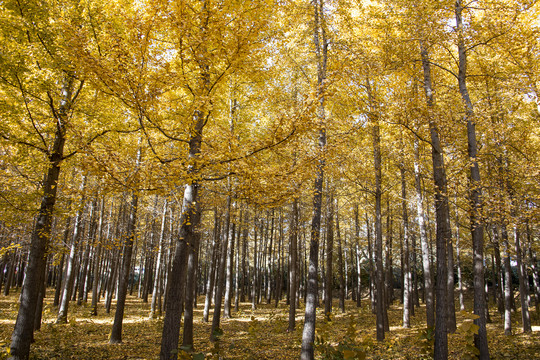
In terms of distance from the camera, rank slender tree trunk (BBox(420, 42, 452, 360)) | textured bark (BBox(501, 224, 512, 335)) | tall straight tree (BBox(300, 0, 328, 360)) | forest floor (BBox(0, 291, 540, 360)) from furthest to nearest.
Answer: textured bark (BBox(501, 224, 512, 335)) → forest floor (BBox(0, 291, 540, 360)) → tall straight tree (BBox(300, 0, 328, 360)) → slender tree trunk (BBox(420, 42, 452, 360))

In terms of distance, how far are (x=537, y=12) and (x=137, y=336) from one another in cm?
1468

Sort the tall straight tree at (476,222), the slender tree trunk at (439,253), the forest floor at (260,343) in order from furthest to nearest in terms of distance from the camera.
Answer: the forest floor at (260,343) < the tall straight tree at (476,222) < the slender tree trunk at (439,253)

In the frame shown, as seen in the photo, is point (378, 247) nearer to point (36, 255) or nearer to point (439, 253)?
point (439, 253)

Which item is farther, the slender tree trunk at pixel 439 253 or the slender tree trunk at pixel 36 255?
the slender tree trunk at pixel 439 253

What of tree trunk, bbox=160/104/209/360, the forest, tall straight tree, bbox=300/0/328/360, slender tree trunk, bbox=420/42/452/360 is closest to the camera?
the forest

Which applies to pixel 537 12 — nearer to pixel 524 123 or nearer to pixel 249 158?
pixel 524 123

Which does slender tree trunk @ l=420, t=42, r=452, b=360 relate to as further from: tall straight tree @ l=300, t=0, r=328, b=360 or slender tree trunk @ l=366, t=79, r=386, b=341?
tall straight tree @ l=300, t=0, r=328, b=360

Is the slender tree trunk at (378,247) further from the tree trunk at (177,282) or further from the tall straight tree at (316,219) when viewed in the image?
the tree trunk at (177,282)

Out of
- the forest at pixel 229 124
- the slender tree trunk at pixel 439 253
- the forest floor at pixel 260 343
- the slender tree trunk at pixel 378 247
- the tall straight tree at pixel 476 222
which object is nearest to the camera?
the forest at pixel 229 124

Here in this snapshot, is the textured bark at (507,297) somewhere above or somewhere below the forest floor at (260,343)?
above

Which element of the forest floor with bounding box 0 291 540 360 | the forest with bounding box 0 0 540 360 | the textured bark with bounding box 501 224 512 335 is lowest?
the forest floor with bounding box 0 291 540 360

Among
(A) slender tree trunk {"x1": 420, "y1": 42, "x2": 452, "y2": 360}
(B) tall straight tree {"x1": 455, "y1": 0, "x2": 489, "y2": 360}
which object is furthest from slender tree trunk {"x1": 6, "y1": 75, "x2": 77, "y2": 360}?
(B) tall straight tree {"x1": 455, "y1": 0, "x2": 489, "y2": 360}

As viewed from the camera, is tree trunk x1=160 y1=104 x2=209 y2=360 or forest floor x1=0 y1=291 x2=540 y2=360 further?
forest floor x1=0 y1=291 x2=540 y2=360

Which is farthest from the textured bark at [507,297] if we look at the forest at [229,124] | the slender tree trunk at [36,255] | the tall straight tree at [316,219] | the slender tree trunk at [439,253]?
the slender tree trunk at [36,255]
